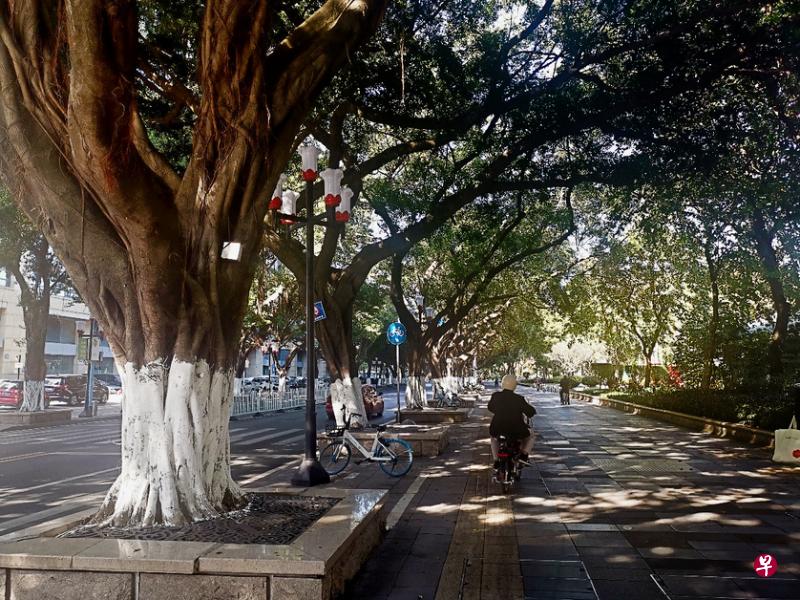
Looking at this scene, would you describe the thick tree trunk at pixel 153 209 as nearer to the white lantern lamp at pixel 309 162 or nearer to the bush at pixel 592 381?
the white lantern lamp at pixel 309 162

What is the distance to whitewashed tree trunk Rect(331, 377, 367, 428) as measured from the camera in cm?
1391

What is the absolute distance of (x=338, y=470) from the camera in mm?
11289

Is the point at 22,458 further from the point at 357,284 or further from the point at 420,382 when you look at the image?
the point at 420,382

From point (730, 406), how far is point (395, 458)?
→ 35.6 feet

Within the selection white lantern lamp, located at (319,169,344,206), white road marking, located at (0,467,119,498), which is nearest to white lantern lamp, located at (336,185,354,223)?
white lantern lamp, located at (319,169,344,206)

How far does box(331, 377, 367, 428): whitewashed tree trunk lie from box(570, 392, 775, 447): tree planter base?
838cm

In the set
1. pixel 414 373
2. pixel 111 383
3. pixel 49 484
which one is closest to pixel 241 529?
pixel 49 484

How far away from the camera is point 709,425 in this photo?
17.9 meters

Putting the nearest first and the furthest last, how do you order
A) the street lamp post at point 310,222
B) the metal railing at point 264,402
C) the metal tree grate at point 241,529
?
the metal tree grate at point 241,529, the street lamp post at point 310,222, the metal railing at point 264,402

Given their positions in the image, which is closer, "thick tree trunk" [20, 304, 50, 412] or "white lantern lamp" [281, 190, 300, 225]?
"white lantern lamp" [281, 190, 300, 225]

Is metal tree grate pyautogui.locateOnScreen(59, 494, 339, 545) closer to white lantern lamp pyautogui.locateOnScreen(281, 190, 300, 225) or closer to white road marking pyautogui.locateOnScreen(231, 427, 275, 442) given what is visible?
white lantern lamp pyautogui.locateOnScreen(281, 190, 300, 225)

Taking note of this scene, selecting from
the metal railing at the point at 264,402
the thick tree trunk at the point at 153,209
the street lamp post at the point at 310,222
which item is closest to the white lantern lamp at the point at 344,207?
the street lamp post at the point at 310,222

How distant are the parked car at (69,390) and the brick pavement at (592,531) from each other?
28.2 metres

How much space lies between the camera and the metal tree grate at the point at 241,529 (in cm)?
486
